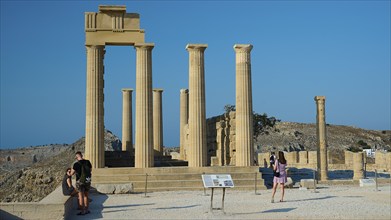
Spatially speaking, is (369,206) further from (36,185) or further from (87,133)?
(36,185)

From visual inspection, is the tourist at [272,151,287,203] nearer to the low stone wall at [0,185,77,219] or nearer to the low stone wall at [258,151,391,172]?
the low stone wall at [0,185,77,219]

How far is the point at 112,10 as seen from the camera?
27.1 metres

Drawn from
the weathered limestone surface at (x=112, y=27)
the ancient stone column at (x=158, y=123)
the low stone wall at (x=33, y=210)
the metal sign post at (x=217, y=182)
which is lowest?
the low stone wall at (x=33, y=210)

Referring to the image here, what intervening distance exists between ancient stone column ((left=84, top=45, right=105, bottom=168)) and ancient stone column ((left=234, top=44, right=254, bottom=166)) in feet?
23.2

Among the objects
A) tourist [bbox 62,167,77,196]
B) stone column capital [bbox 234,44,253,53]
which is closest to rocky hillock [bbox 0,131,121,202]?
stone column capital [bbox 234,44,253,53]

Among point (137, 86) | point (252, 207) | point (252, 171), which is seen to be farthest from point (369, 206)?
point (137, 86)

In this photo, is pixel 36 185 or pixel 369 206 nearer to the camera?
pixel 369 206

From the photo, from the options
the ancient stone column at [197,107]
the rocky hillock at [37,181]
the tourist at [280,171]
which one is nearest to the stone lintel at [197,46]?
the ancient stone column at [197,107]

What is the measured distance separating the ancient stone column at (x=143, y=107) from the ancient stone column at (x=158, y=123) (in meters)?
11.8

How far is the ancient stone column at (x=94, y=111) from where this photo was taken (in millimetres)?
25734

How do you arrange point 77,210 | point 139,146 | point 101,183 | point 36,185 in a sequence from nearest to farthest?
point 77,210 < point 101,183 < point 139,146 < point 36,185

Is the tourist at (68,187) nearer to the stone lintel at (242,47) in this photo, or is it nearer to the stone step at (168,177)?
the stone step at (168,177)

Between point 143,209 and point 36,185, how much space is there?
80.5ft

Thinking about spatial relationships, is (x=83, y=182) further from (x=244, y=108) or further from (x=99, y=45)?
(x=244, y=108)
